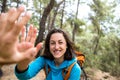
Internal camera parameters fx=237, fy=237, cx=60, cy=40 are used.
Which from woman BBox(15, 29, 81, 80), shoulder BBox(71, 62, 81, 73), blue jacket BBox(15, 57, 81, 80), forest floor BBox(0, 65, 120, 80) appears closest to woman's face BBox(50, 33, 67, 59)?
woman BBox(15, 29, 81, 80)

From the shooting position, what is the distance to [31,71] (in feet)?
9.50

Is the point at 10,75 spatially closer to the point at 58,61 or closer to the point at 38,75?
the point at 38,75

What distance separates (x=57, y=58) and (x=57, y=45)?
26 cm

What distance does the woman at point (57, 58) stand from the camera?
10.0 feet

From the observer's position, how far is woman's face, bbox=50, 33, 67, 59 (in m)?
3.12

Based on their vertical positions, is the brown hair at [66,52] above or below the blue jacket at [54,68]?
above

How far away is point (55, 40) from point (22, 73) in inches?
36.4

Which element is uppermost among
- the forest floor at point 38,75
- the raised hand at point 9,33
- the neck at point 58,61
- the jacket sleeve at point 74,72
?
the raised hand at point 9,33

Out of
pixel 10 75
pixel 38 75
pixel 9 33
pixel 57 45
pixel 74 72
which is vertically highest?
pixel 9 33

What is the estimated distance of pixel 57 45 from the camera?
313cm

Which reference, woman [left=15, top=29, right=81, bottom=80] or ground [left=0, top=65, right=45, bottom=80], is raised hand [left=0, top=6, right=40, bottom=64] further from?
ground [left=0, top=65, right=45, bottom=80]

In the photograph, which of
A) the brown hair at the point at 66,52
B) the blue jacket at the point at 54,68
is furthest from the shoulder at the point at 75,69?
the brown hair at the point at 66,52

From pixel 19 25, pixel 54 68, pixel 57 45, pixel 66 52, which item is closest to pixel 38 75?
pixel 66 52

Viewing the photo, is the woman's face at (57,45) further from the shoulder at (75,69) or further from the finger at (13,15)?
the finger at (13,15)
